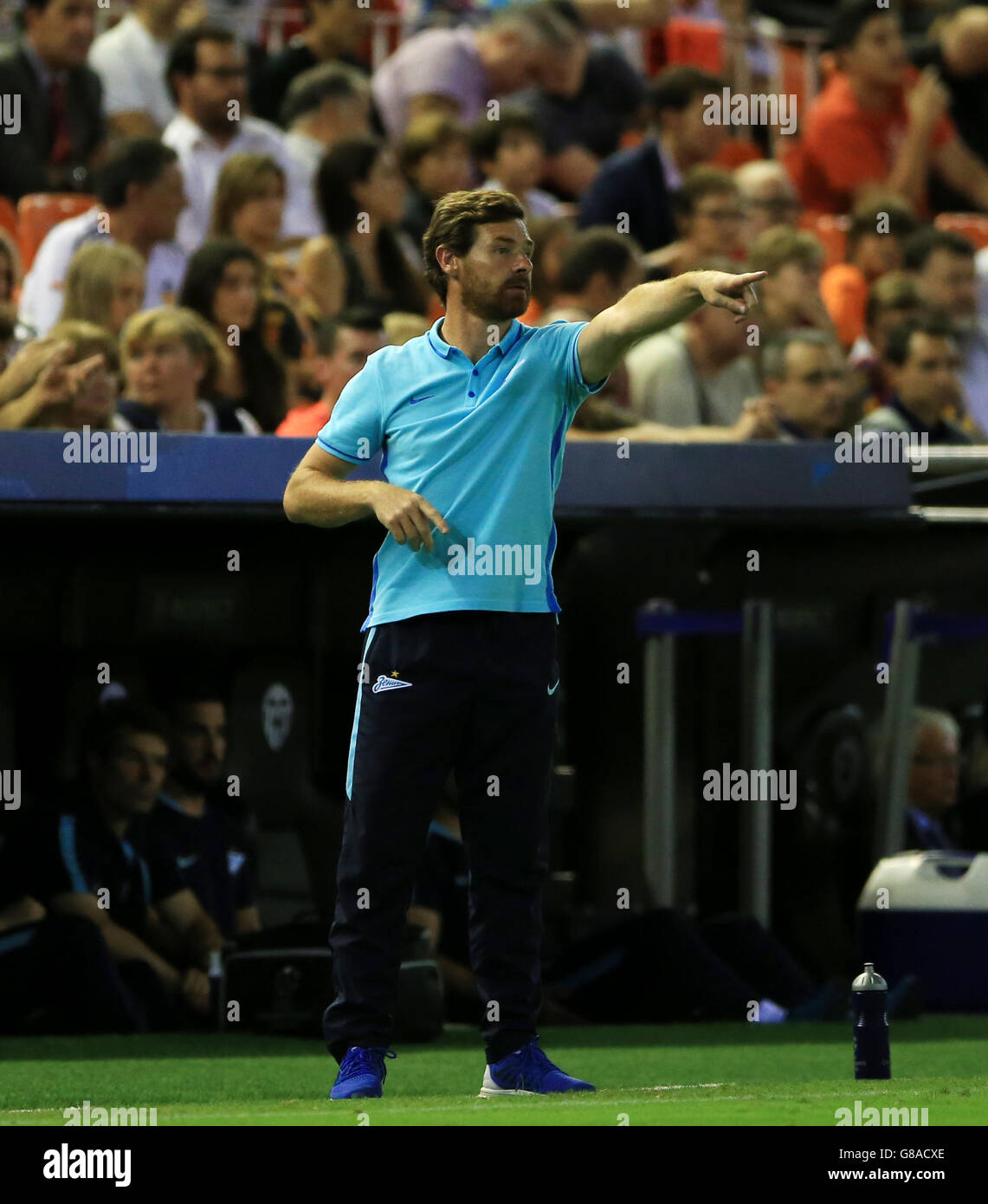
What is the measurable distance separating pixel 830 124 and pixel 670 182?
1.96m

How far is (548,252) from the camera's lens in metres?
10.7

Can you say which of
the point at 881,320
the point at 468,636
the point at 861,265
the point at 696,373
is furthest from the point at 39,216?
the point at 468,636

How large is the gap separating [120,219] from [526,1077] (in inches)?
205

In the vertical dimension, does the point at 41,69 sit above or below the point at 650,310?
above

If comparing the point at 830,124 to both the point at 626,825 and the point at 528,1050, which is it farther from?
the point at 528,1050

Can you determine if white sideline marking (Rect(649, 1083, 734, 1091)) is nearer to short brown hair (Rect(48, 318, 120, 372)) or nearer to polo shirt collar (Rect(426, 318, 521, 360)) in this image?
polo shirt collar (Rect(426, 318, 521, 360))

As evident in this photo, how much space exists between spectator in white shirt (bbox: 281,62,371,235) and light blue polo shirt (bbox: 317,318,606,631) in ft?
19.8

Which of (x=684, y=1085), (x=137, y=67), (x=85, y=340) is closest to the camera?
(x=684, y=1085)

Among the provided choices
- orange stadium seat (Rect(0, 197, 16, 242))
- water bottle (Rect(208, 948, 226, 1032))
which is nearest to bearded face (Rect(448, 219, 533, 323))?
water bottle (Rect(208, 948, 226, 1032))

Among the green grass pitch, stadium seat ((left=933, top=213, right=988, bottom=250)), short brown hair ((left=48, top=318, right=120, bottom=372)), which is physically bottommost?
the green grass pitch

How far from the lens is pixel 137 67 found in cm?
1167

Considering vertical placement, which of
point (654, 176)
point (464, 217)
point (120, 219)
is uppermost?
point (654, 176)

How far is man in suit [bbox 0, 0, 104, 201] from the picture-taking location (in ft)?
35.0

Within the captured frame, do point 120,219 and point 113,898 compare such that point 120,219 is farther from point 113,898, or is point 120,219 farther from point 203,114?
point 113,898
